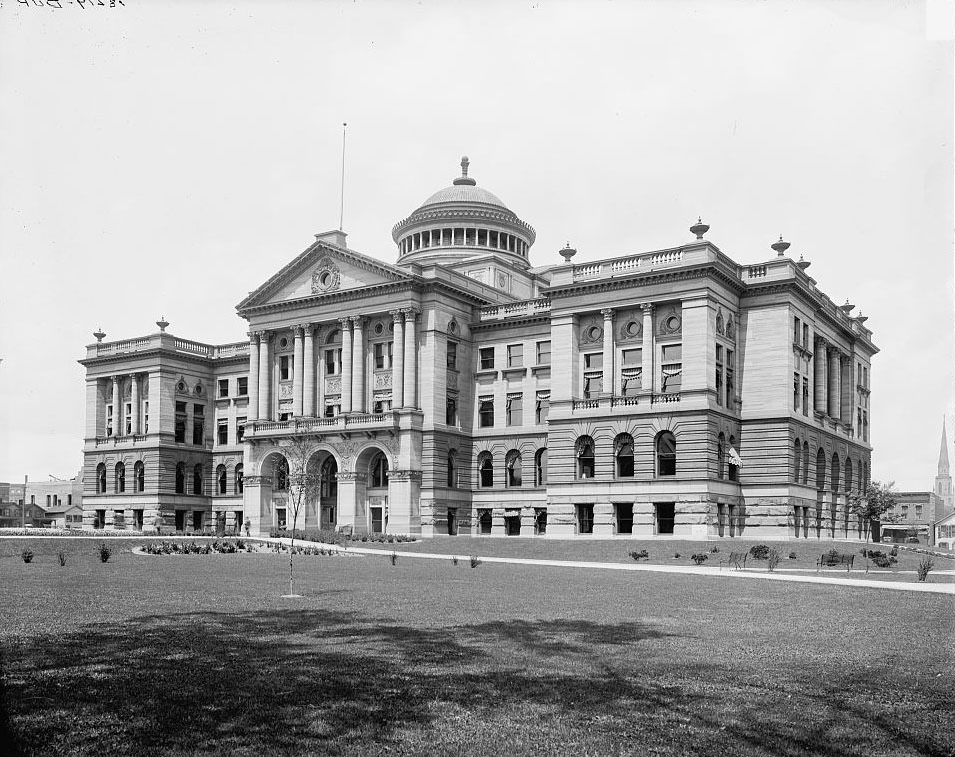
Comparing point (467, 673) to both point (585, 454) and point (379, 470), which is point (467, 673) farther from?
point (379, 470)

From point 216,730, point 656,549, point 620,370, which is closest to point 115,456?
point 620,370

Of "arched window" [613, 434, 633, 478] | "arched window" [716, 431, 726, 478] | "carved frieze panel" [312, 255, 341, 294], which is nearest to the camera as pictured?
"arched window" [716, 431, 726, 478]

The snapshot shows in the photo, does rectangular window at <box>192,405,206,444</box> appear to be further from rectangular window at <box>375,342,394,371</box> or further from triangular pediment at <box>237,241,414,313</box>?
rectangular window at <box>375,342,394,371</box>

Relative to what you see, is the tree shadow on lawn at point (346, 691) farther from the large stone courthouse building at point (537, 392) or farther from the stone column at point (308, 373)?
the stone column at point (308, 373)

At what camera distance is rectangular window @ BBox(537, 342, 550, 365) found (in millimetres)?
79438

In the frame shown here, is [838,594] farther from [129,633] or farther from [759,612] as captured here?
[129,633]

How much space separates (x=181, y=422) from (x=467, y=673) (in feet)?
300

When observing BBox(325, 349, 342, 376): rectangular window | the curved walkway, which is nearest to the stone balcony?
BBox(325, 349, 342, 376): rectangular window

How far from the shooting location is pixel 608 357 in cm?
7206

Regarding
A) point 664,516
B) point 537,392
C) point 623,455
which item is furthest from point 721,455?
point 537,392

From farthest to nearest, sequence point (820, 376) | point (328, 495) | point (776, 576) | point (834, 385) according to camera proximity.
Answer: point (328, 495), point (834, 385), point (820, 376), point (776, 576)

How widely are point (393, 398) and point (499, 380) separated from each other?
8.85 meters

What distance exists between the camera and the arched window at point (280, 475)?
8464 centimetres

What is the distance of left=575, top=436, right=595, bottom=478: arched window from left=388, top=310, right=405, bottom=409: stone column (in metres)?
14.2
